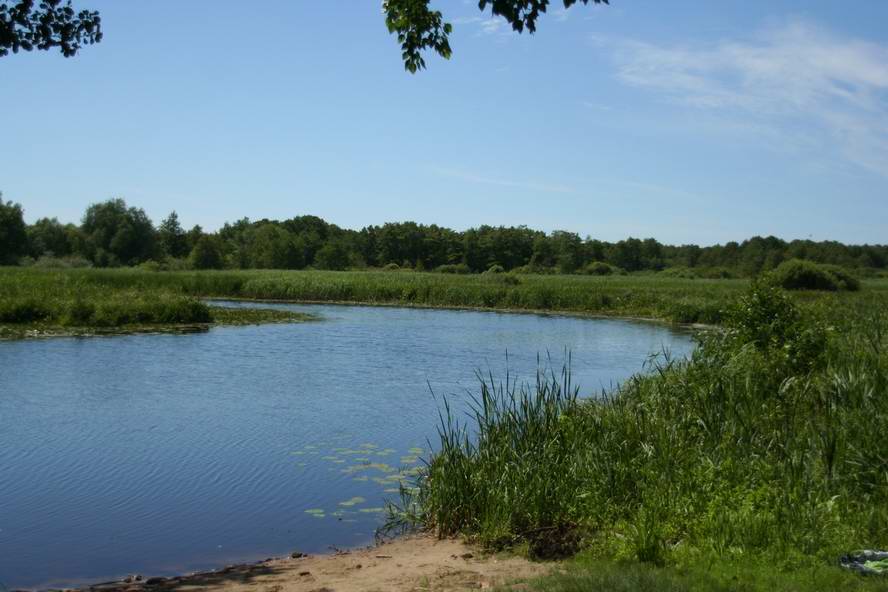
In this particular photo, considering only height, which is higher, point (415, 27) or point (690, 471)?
point (415, 27)

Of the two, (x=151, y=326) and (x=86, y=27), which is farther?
(x=151, y=326)

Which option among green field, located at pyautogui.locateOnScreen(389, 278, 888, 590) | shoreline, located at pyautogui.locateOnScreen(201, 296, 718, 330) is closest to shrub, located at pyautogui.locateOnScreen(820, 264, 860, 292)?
shoreline, located at pyautogui.locateOnScreen(201, 296, 718, 330)

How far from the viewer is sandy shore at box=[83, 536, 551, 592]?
6.59 metres

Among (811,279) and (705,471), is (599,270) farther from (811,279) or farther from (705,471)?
(705,471)

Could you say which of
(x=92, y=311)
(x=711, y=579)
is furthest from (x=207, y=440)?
(x=92, y=311)

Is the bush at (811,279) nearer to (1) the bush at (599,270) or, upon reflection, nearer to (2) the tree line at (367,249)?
(2) the tree line at (367,249)

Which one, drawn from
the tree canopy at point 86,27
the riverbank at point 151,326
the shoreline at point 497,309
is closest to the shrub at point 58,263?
the shoreline at point 497,309

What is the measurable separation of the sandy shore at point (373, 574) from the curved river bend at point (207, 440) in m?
0.79

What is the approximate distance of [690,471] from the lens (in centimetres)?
792

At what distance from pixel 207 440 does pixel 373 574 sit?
694 cm

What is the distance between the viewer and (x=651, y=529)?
665 centimetres

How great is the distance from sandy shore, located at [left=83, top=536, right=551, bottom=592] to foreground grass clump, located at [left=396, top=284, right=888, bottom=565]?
488 millimetres

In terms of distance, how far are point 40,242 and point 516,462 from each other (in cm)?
8361

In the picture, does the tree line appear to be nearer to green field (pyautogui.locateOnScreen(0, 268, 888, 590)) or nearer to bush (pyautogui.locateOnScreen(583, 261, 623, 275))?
bush (pyautogui.locateOnScreen(583, 261, 623, 275))
